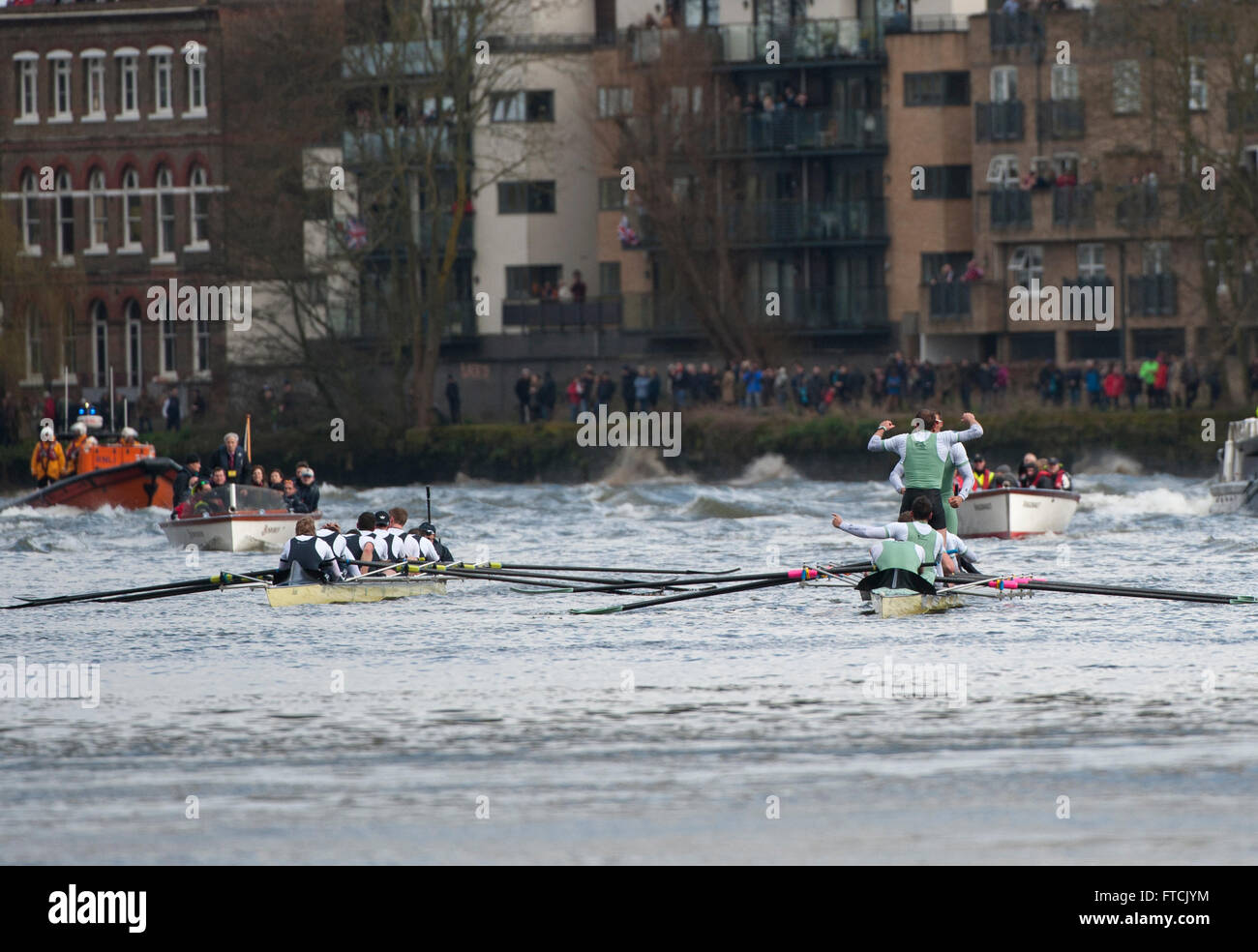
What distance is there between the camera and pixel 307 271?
66375 millimetres

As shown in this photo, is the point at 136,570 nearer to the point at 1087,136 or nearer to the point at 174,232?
the point at 1087,136

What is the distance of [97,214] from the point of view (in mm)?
83750

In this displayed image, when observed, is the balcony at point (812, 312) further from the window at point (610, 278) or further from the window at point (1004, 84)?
the window at point (1004, 84)

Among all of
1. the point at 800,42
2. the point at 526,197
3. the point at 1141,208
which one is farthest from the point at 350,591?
the point at 526,197

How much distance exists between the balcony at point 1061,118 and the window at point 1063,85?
0.19 meters

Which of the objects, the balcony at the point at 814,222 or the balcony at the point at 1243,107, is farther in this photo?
the balcony at the point at 814,222

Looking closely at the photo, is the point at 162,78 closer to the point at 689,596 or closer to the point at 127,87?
the point at 127,87

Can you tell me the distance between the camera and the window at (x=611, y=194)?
251 ft

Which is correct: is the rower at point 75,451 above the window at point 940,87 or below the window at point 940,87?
below

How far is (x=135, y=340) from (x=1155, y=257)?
3439 cm

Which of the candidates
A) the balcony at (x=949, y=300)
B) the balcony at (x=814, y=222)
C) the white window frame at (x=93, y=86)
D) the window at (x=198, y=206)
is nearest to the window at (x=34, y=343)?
the window at (x=198, y=206)

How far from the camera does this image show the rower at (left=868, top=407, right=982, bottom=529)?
96.7 feet

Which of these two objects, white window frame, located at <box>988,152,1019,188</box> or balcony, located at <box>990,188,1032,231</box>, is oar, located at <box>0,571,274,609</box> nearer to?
balcony, located at <box>990,188,1032,231</box>

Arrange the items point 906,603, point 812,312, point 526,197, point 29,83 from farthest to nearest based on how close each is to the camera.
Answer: point 29,83 → point 526,197 → point 812,312 → point 906,603
